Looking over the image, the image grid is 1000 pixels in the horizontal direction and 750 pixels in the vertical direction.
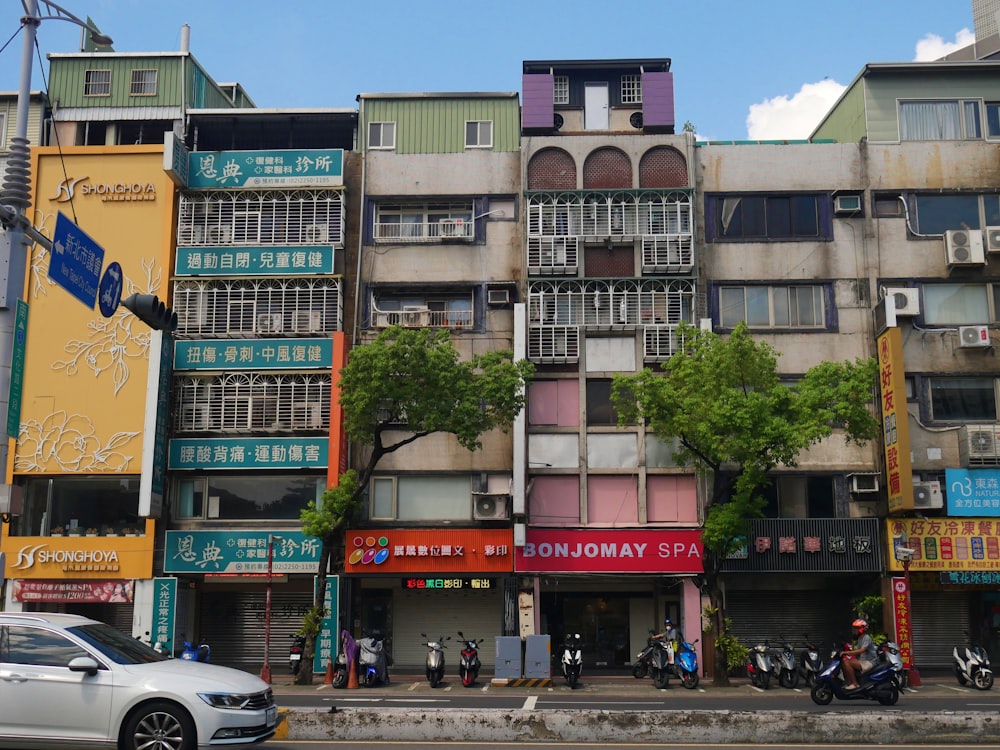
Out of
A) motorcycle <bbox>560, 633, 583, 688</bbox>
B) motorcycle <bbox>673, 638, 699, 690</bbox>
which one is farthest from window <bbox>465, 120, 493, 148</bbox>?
motorcycle <bbox>673, 638, 699, 690</bbox>

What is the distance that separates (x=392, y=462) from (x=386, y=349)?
20.9 feet

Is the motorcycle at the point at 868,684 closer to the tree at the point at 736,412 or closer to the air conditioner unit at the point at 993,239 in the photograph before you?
the tree at the point at 736,412

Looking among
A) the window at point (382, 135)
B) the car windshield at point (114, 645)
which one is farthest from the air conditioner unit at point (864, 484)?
the car windshield at point (114, 645)

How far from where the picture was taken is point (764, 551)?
2925cm

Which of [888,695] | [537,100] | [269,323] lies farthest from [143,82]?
[888,695]

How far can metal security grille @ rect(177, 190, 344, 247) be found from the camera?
1259 inches

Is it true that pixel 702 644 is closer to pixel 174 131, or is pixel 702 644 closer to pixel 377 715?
pixel 377 715

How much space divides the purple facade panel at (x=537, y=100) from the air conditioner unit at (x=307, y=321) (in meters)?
8.57

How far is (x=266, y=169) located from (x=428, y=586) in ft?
43.5

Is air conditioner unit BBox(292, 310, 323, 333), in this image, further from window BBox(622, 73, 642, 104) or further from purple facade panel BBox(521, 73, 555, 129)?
window BBox(622, 73, 642, 104)

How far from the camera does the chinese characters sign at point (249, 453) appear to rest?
99.5ft

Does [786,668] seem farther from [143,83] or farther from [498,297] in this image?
[143,83]

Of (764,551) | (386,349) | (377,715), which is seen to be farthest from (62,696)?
(764,551)

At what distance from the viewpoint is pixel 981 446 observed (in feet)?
95.7
